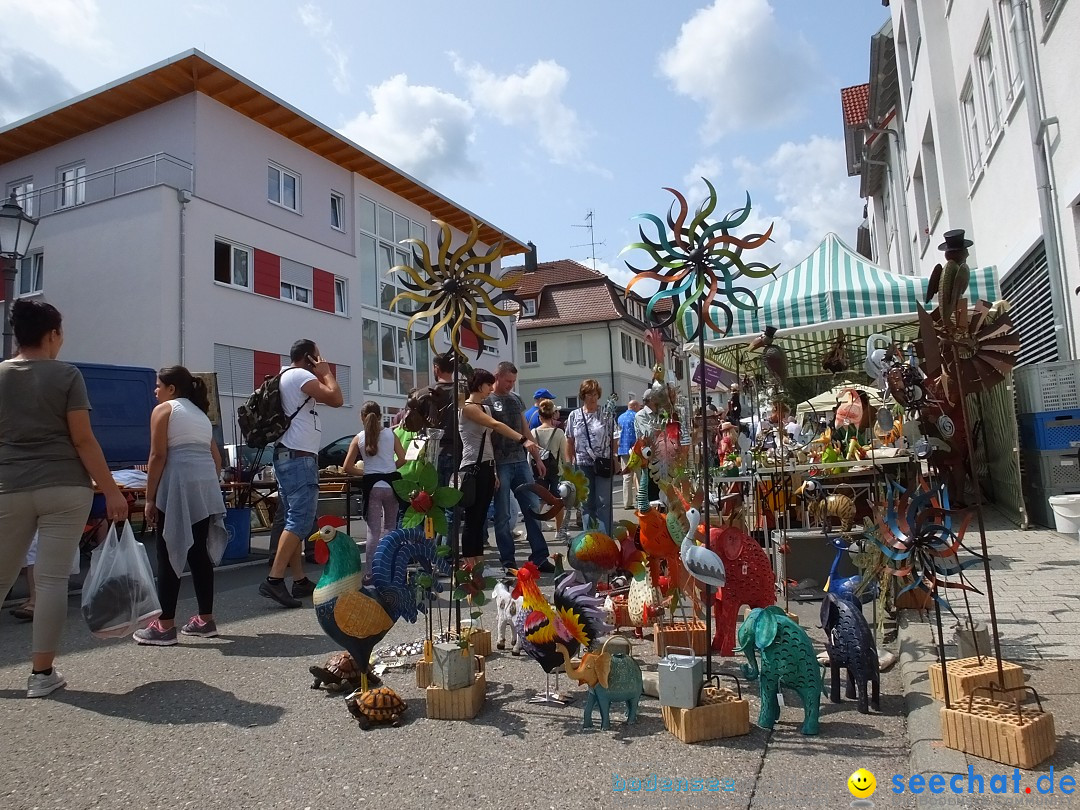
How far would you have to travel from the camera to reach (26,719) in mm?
3465

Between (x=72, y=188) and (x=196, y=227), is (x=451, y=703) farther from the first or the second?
(x=72, y=188)

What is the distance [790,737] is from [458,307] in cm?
236

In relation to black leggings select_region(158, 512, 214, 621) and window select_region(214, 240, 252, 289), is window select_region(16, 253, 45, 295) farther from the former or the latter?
black leggings select_region(158, 512, 214, 621)

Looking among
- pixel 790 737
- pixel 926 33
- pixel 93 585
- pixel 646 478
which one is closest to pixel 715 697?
pixel 790 737

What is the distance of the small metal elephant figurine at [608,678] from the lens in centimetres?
308

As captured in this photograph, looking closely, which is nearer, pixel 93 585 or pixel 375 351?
pixel 93 585

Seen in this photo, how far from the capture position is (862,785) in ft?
8.03

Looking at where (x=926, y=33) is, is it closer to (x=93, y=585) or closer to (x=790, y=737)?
(x=790, y=737)

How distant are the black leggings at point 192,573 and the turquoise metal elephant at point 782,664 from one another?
11.3 ft

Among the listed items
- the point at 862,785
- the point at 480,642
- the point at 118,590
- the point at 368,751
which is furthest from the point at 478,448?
the point at 862,785

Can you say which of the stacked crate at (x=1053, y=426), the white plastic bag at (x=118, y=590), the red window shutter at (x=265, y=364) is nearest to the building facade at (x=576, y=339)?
the red window shutter at (x=265, y=364)

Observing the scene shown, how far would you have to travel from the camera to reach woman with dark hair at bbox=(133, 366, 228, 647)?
473 centimetres

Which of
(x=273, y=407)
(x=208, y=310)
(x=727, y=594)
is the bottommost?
(x=727, y=594)

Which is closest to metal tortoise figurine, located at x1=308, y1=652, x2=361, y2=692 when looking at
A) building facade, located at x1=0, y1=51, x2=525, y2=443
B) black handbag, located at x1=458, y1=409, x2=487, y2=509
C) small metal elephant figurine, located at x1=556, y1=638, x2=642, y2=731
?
small metal elephant figurine, located at x1=556, y1=638, x2=642, y2=731
